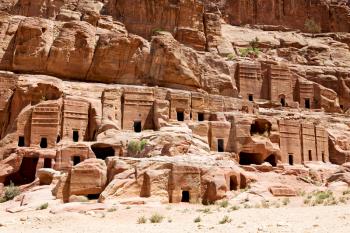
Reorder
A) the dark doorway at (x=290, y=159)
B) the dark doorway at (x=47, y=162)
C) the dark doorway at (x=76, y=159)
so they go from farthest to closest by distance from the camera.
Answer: the dark doorway at (x=290, y=159), the dark doorway at (x=47, y=162), the dark doorway at (x=76, y=159)

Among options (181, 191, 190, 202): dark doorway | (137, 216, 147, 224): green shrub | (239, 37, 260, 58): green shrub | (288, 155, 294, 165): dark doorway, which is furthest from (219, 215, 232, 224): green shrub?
(239, 37, 260, 58): green shrub

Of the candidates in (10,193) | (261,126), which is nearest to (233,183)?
(261,126)

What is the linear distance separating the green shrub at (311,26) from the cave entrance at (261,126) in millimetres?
30620

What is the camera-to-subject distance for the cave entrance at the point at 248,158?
39562 mm

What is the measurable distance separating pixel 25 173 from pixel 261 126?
20.0 meters

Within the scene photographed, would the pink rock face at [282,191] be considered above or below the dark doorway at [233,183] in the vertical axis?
below

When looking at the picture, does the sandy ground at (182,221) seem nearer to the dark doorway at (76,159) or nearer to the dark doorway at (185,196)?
the dark doorway at (185,196)

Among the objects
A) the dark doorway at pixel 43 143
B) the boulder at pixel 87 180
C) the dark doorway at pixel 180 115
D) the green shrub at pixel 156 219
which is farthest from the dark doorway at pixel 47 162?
the green shrub at pixel 156 219

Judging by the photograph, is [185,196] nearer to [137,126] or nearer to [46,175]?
[46,175]

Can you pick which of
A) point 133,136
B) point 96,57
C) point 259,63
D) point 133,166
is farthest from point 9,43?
point 259,63

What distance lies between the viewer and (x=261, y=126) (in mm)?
41062

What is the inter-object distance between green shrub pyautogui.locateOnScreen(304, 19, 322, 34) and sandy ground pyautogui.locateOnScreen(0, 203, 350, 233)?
48785mm

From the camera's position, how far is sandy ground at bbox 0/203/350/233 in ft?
58.6

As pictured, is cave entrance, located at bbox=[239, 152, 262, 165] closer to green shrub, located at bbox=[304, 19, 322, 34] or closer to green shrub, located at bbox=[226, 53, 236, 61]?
green shrub, located at bbox=[226, 53, 236, 61]
